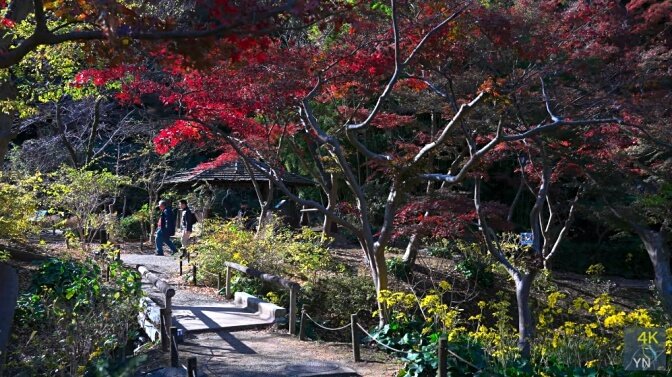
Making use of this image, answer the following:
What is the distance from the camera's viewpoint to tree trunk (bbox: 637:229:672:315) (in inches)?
594

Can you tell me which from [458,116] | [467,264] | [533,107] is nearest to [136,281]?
[458,116]

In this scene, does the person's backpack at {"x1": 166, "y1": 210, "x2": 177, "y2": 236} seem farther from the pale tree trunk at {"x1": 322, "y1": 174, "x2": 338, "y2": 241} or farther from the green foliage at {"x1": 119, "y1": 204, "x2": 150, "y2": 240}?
the green foliage at {"x1": 119, "y1": 204, "x2": 150, "y2": 240}

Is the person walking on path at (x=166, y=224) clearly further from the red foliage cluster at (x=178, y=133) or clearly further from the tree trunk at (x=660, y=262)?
the tree trunk at (x=660, y=262)

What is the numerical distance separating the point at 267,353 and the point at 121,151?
63.4ft

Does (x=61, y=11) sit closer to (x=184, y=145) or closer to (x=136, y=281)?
(x=136, y=281)

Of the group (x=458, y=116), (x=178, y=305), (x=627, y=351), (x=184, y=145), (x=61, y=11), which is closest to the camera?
(x=61, y=11)

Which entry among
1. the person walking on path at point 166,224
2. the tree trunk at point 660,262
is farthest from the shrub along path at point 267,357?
the tree trunk at point 660,262

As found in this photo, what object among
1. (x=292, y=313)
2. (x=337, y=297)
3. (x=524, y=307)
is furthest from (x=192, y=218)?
(x=524, y=307)

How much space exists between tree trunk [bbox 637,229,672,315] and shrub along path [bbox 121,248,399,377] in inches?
325

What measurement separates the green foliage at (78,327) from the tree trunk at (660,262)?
10644mm

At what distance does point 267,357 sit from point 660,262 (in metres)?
10.2

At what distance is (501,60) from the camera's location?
11.3m

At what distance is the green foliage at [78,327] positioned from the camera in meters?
7.47

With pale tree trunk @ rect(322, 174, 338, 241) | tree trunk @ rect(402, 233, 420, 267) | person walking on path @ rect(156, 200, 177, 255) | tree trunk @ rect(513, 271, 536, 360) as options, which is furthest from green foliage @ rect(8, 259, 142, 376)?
person walking on path @ rect(156, 200, 177, 255)
